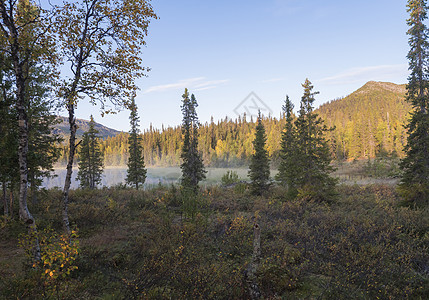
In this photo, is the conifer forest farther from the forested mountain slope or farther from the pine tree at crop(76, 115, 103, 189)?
the forested mountain slope

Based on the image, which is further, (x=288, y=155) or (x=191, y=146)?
(x=191, y=146)

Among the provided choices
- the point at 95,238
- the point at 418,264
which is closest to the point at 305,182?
the point at 418,264

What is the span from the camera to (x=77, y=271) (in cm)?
632

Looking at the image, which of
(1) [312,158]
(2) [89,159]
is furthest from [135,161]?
(1) [312,158]

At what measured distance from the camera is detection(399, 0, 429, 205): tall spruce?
506 inches

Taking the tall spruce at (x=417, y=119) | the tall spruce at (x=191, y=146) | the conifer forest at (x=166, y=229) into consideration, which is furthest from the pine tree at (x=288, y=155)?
the tall spruce at (x=191, y=146)

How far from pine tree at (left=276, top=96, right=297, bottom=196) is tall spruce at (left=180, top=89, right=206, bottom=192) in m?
11.1

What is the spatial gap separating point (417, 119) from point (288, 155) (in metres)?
14.1

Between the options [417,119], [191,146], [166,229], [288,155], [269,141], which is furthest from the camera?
[269,141]

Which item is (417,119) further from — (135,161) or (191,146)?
(135,161)

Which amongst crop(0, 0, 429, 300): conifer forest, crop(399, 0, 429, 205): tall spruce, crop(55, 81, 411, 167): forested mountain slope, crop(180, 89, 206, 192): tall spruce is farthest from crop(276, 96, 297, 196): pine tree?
crop(55, 81, 411, 167): forested mountain slope

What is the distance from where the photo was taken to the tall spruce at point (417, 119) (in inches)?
506

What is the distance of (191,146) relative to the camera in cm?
3016

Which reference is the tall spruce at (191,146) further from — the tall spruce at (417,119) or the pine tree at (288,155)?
the tall spruce at (417,119)
